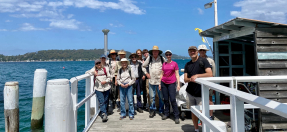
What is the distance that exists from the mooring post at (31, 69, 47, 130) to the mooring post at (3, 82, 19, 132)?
2.78ft

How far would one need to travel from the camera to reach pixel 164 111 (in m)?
5.11

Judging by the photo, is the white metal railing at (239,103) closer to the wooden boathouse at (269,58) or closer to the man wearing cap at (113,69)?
the wooden boathouse at (269,58)

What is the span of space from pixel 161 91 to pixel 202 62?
1.69 meters

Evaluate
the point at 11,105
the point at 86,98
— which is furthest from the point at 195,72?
the point at 11,105

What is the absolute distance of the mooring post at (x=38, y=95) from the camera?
19.4 feet

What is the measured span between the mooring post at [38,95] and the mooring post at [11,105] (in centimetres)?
85

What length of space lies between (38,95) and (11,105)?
0.97 metres

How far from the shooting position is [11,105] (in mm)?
5008

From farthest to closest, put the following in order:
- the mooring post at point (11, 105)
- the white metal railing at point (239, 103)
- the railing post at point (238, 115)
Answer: the mooring post at point (11, 105) → the railing post at point (238, 115) → the white metal railing at point (239, 103)

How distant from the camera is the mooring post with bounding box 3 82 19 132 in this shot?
4918 millimetres

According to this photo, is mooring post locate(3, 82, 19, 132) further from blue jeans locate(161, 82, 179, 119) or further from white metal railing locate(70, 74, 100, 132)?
blue jeans locate(161, 82, 179, 119)

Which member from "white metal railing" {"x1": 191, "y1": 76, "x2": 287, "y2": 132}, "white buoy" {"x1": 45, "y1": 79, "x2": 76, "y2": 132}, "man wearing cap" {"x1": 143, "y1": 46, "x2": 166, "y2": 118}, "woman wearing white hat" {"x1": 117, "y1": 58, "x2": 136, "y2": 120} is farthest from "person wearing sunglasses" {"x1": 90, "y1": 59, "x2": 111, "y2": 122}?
"white metal railing" {"x1": 191, "y1": 76, "x2": 287, "y2": 132}

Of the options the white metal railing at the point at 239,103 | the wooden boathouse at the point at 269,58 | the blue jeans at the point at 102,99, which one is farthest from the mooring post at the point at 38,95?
the wooden boathouse at the point at 269,58

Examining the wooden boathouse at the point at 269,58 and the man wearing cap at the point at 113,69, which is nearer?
the wooden boathouse at the point at 269,58
